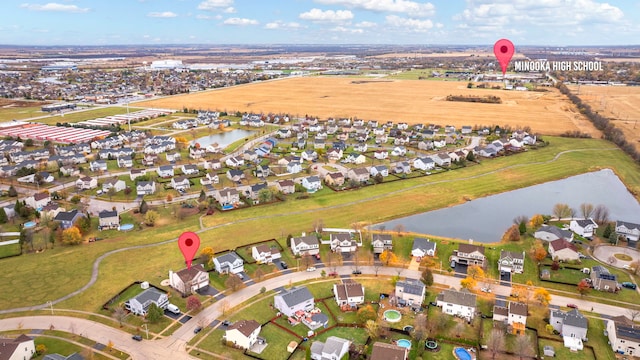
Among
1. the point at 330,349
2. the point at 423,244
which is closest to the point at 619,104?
the point at 423,244

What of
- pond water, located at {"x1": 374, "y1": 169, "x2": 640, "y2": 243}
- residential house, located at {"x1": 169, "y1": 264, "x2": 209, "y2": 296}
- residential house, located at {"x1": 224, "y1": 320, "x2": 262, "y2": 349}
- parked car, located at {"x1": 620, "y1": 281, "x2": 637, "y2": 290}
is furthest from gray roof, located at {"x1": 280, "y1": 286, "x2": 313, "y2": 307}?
parked car, located at {"x1": 620, "y1": 281, "x2": 637, "y2": 290}

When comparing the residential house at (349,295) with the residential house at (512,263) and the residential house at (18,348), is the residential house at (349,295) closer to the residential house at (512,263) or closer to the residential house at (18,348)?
the residential house at (512,263)

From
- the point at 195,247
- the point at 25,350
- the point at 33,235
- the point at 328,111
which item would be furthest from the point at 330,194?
the point at 328,111

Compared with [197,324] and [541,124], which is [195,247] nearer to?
[197,324]

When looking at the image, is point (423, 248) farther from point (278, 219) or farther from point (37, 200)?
point (37, 200)

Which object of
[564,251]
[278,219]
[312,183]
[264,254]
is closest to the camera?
[264,254]

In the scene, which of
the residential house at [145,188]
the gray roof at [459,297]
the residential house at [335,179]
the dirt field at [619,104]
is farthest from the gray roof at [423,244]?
the dirt field at [619,104]
